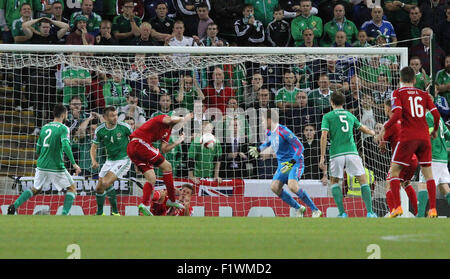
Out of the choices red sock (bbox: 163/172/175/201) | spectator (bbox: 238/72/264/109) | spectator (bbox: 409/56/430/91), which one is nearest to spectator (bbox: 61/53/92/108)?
spectator (bbox: 238/72/264/109)

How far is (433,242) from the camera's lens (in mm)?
6914

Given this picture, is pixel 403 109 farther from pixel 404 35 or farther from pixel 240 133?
pixel 404 35

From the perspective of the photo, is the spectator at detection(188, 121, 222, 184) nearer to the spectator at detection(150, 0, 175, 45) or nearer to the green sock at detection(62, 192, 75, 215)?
the green sock at detection(62, 192, 75, 215)

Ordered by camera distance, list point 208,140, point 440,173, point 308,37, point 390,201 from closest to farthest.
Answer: point 390,201 → point 440,173 → point 208,140 → point 308,37

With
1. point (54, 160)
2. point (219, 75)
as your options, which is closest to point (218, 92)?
point (219, 75)

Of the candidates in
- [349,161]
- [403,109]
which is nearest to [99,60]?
[349,161]

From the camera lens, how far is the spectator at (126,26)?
1691 centimetres

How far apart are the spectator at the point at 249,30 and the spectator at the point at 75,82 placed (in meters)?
3.92

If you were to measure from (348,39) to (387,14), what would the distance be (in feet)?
6.46

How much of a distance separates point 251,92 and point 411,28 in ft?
17.4

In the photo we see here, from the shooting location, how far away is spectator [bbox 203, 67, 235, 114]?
1511 cm

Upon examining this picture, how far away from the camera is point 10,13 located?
16812 mm

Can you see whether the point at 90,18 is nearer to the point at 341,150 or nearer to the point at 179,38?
the point at 179,38

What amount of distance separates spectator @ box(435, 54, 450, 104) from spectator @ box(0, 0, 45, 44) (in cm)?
881
